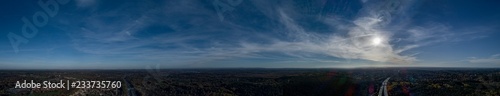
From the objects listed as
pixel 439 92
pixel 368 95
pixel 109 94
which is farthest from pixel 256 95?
pixel 439 92

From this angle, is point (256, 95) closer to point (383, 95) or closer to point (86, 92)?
point (383, 95)

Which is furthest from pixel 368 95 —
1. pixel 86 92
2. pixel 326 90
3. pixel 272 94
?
pixel 86 92

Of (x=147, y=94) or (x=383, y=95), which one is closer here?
(x=383, y=95)

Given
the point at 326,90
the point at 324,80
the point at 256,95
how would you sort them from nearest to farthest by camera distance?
the point at 256,95 → the point at 326,90 → the point at 324,80

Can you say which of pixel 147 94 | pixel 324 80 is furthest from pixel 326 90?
pixel 147 94

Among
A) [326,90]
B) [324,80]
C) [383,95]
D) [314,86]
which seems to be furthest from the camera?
[324,80]

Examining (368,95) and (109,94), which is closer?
(368,95)

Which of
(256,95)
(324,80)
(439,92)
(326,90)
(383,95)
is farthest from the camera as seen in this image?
(324,80)

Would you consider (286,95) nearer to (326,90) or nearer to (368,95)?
(326,90)

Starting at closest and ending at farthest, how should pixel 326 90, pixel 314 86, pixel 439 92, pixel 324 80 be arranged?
pixel 439 92, pixel 326 90, pixel 314 86, pixel 324 80
